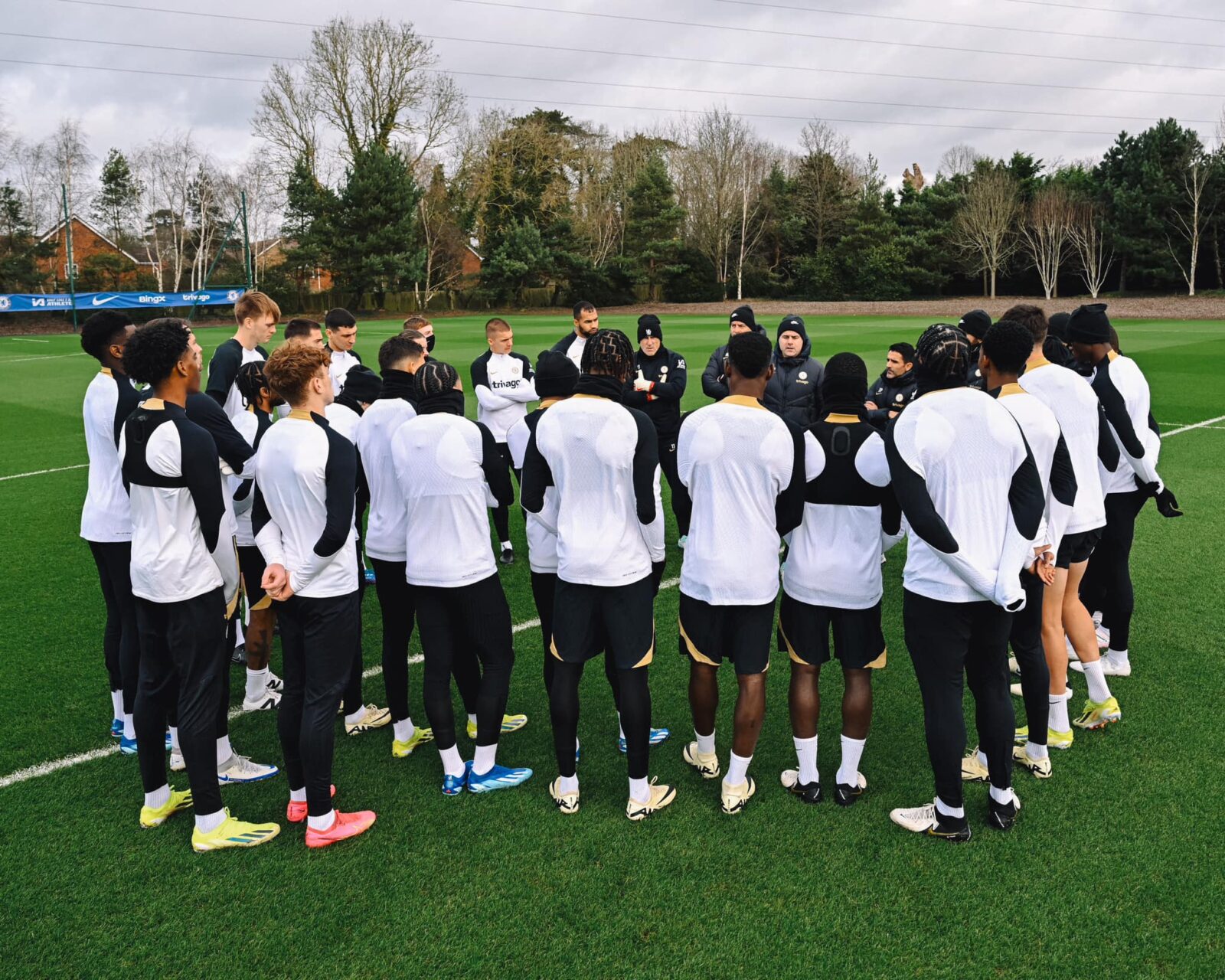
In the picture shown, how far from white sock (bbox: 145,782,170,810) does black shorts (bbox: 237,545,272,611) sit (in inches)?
52.6

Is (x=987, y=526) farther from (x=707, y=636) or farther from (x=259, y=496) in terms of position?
(x=259, y=496)

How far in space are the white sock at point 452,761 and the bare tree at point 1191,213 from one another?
1937 inches

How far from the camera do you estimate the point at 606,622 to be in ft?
12.9

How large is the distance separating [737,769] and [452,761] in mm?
1428

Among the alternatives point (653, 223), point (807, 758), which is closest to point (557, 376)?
point (807, 758)

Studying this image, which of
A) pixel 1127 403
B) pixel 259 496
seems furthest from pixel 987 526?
pixel 259 496

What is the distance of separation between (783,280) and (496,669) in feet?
182

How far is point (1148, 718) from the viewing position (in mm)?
4852

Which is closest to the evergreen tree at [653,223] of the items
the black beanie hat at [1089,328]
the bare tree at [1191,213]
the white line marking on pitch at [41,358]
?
the bare tree at [1191,213]

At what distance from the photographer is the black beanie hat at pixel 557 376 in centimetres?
405

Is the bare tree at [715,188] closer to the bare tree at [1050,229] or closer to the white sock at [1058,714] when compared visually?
the bare tree at [1050,229]

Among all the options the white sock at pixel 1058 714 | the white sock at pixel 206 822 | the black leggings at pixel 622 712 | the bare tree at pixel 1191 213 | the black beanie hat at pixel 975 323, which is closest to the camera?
the white sock at pixel 206 822

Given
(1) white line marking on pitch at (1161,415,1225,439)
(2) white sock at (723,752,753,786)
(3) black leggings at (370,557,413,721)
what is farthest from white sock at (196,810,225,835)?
(1) white line marking on pitch at (1161,415,1225,439)

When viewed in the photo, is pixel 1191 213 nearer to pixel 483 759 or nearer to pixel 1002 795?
pixel 1002 795
